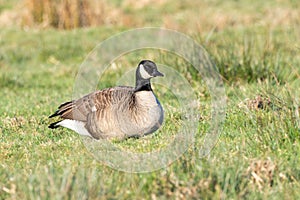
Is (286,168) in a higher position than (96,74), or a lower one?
higher

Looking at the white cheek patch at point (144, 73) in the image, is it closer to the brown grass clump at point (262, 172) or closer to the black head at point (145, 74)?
the black head at point (145, 74)

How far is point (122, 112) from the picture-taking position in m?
6.92

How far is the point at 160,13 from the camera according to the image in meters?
23.5

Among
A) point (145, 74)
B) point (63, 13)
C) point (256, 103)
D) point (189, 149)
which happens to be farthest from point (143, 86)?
point (63, 13)

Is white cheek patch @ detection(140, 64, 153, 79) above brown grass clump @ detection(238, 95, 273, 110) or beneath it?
above

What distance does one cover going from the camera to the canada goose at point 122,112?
6.84m

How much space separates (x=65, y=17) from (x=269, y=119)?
13130 millimetres

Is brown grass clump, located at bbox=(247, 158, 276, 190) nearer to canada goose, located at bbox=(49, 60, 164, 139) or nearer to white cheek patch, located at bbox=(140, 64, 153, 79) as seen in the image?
canada goose, located at bbox=(49, 60, 164, 139)

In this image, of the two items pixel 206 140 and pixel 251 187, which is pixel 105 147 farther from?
pixel 251 187

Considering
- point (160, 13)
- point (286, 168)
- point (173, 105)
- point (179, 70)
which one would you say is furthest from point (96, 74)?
point (160, 13)

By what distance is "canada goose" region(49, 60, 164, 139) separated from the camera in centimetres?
684

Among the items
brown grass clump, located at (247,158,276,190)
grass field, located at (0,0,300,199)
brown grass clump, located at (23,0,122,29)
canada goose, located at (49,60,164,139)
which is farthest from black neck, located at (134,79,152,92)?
brown grass clump, located at (23,0,122,29)


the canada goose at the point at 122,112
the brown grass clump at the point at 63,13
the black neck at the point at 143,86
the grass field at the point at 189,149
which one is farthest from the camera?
the brown grass clump at the point at 63,13

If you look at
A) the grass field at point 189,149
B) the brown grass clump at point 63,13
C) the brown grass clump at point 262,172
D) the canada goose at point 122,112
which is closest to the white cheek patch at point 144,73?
the canada goose at point 122,112
